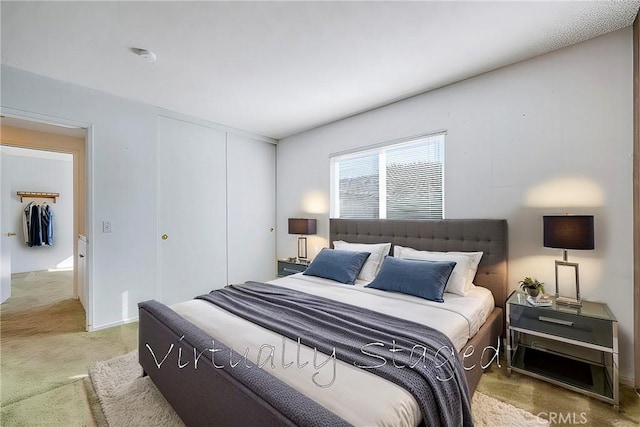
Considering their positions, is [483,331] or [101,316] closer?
[483,331]

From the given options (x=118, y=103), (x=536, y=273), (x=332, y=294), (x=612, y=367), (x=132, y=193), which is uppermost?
(x=118, y=103)

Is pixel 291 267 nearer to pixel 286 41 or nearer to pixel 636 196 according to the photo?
pixel 286 41

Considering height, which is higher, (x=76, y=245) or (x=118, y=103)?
(x=118, y=103)

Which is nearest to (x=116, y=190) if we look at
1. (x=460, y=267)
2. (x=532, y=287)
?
(x=460, y=267)

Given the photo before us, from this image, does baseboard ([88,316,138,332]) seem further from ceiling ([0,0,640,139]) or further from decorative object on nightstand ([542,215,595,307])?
decorative object on nightstand ([542,215,595,307])

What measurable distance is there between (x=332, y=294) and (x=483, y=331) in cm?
120

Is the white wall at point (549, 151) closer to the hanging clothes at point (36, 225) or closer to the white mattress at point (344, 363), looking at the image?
the white mattress at point (344, 363)

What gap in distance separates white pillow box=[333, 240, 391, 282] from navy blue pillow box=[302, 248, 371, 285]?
0.08 m

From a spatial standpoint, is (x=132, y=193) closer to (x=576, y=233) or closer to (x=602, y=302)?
(x=576, y=233)

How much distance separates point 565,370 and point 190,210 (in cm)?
426

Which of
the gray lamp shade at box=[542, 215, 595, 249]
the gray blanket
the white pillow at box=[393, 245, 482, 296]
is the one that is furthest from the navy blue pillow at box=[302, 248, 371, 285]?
the gray lamp shade at box=[542, 215, 595, 249]

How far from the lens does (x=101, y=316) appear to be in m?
3.08

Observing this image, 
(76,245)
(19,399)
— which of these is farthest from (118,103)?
(19,399)

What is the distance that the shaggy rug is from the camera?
1696 millimetres
